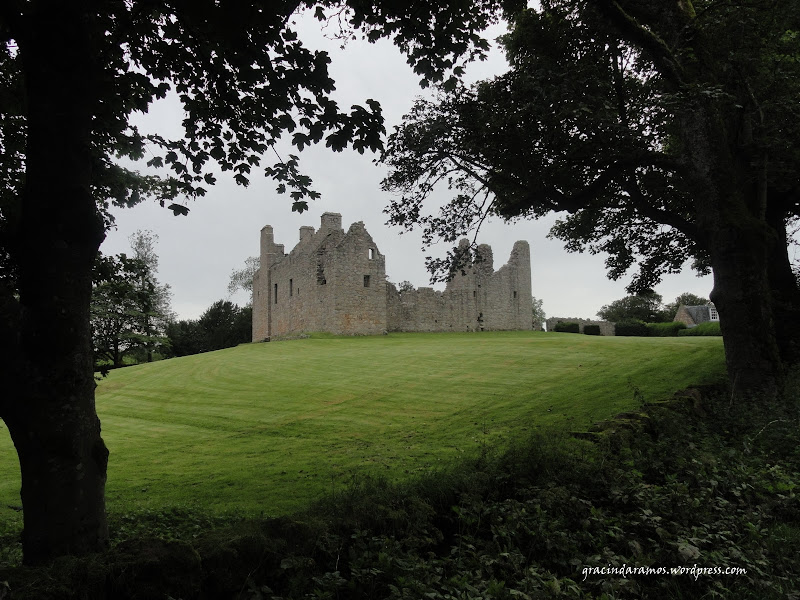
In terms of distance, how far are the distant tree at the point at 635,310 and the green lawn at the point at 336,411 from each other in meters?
47.8

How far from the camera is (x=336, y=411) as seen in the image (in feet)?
41.2

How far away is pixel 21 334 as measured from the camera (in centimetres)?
328

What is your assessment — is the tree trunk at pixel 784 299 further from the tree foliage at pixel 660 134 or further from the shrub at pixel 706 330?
the shrub at pixel 706 330

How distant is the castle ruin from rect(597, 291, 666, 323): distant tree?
1170 inches

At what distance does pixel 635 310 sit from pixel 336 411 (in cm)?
6437

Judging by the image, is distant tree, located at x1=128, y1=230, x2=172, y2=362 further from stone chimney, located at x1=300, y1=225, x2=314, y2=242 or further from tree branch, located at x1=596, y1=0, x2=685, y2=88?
tree branch, located at x1=596, y1=0, x2=685, y2=88

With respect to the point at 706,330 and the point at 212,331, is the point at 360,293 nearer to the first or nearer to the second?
the point at 212,331

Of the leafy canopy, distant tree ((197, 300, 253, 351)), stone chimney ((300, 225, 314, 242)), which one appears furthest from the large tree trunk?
distant tree ((197, 300, 253, 351))

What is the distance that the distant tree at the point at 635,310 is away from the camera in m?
62.8

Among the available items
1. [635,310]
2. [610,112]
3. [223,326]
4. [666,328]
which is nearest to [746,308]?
[610,112]

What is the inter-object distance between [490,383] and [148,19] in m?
11.9

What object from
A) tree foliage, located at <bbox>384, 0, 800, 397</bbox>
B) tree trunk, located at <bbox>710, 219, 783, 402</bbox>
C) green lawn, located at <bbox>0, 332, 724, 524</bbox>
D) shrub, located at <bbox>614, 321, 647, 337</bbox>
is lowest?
green lawn, located at <bbox>0, 332, 724, 524</bbox>

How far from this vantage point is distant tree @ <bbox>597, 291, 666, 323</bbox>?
62781 millimetres

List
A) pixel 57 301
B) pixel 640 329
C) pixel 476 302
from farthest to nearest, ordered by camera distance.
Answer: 1. pixel 640 329
2. pixel 476 302
3. pixel 57 301
